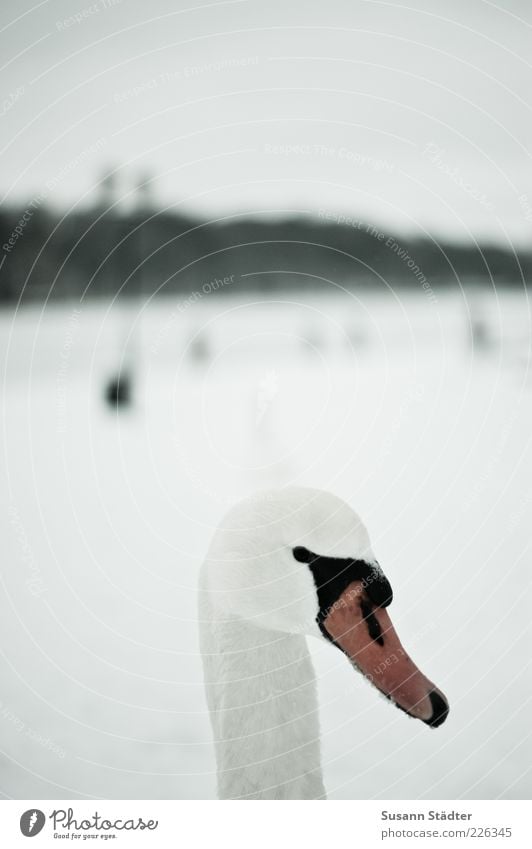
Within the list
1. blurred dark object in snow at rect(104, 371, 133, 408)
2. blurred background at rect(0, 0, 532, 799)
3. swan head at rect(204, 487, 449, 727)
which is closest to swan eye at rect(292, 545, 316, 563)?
swan head at rect(204, 487, 449, 727)

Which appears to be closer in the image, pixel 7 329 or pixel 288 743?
pixel 288 743

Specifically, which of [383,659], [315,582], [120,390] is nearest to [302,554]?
[315,582]

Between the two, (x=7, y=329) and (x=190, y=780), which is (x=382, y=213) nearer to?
(x=7, y=329)

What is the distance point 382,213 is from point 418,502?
134 cm

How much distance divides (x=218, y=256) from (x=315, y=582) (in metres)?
0.56

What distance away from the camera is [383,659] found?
2.85 feet

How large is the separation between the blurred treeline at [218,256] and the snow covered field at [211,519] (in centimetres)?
4

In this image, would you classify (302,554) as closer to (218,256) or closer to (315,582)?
(315,582)

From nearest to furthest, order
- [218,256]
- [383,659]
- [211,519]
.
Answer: [383,659]
[218,256]
[211,519]

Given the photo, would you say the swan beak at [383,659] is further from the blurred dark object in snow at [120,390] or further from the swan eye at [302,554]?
the blurred dark object in snow at [120,390]

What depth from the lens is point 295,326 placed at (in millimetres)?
1394

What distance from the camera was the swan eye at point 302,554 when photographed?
0.92 meters

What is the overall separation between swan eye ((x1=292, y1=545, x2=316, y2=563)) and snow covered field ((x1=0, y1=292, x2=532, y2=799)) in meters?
0.20
